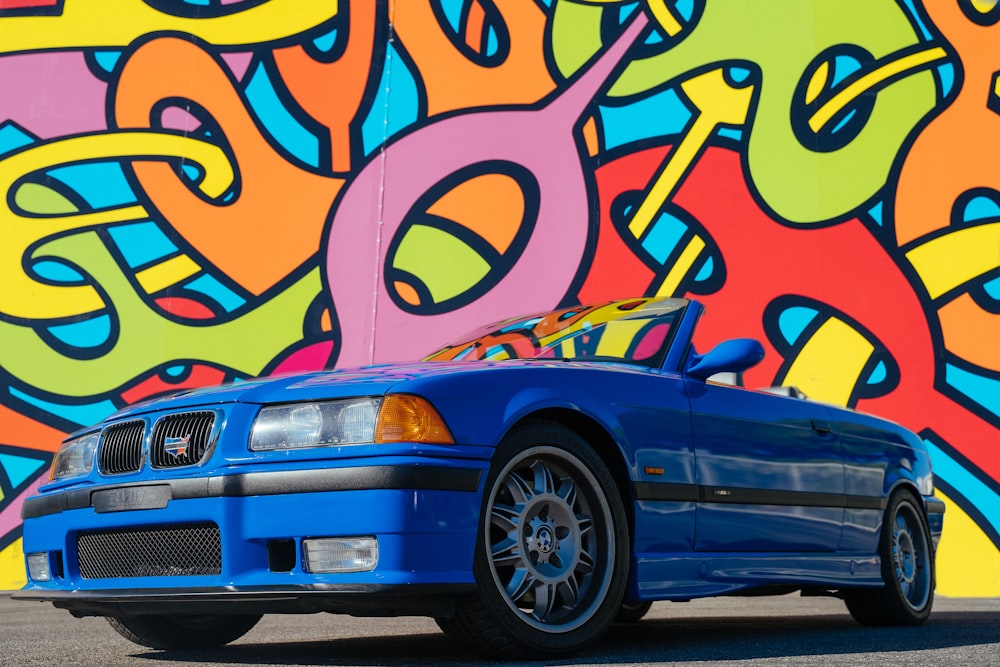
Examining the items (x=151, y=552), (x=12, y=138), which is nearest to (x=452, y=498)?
(x=151, y=552)

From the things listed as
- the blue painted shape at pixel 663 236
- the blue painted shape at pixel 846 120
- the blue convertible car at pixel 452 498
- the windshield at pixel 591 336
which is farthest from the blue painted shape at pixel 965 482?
the windshield at pixel 591 336

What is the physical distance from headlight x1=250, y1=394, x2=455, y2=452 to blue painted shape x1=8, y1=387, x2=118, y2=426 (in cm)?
829

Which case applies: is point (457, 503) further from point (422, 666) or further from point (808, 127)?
point (808, 127)

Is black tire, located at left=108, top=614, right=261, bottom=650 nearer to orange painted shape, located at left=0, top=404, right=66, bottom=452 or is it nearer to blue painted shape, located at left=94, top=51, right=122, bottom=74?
orange painted shape, located at left=0, top=404, right=66, bottom=452

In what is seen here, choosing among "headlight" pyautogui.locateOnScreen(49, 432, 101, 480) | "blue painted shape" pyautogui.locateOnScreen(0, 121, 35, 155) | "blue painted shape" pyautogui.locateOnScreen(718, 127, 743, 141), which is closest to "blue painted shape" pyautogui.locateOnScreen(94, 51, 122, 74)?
"blue painted shape" pyautogui.locateOnScreen(0, 121, 35, 155)

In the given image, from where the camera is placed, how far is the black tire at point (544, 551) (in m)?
3.40

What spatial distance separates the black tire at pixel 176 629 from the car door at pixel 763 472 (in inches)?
→ 63.3

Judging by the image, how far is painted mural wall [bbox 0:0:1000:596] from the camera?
10922mm

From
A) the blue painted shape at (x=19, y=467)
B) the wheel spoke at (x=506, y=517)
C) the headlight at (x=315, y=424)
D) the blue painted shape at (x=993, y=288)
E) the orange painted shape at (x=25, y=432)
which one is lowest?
the blue painted shape at (x=19, y=467)

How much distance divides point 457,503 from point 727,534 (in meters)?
1.27

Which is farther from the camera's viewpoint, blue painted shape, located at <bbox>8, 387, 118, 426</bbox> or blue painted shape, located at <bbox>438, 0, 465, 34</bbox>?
blue painted shape, located at <bbox>438, 0, 465, 34</bbox>

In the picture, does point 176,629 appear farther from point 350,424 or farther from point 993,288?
point 993,288

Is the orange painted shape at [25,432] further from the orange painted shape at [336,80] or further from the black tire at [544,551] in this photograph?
the black tire at [544,551]

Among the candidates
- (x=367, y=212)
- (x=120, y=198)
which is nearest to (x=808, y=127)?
(x=367, y=212)
